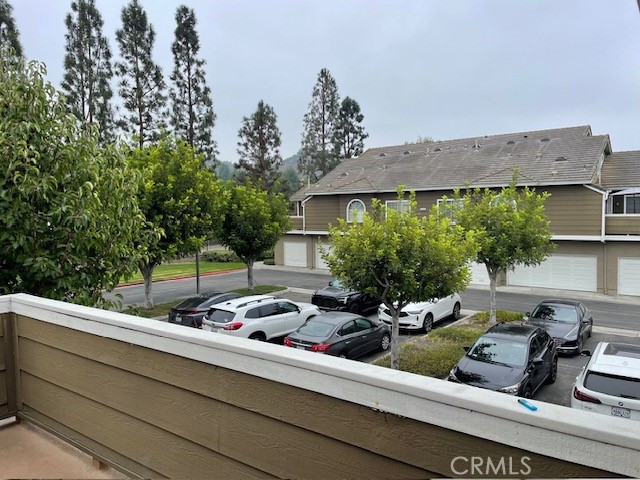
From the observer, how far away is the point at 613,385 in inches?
301

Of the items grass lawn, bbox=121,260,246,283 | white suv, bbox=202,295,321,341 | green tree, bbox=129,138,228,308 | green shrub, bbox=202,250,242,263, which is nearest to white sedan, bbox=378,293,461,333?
white suv, bbox=202,295,321,341

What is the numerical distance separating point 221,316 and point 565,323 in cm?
1058

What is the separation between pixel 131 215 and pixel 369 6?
5947 millimetres

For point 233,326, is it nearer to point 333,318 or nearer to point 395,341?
point 333,318

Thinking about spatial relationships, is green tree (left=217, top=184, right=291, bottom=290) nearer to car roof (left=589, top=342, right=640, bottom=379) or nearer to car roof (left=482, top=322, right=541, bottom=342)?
car roof (left=482, top=322, right=541, bottom=342)

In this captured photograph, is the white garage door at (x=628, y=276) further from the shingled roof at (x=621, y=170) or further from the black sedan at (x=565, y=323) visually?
the black sedan at (x=565, y=323)

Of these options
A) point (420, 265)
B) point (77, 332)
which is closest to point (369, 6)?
point (420, 265)

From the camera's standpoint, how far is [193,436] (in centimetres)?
246

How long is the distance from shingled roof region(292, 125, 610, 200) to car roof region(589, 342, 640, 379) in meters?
16.5

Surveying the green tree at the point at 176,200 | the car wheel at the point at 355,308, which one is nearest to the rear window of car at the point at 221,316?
the green tree at the point at 176,200

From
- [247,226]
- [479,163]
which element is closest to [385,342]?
[247,226]

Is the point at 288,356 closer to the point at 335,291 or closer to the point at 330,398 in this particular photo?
the point at 330,398

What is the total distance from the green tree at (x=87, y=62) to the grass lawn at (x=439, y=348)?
32.0 metres

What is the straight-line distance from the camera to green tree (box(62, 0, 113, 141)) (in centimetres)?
3628
